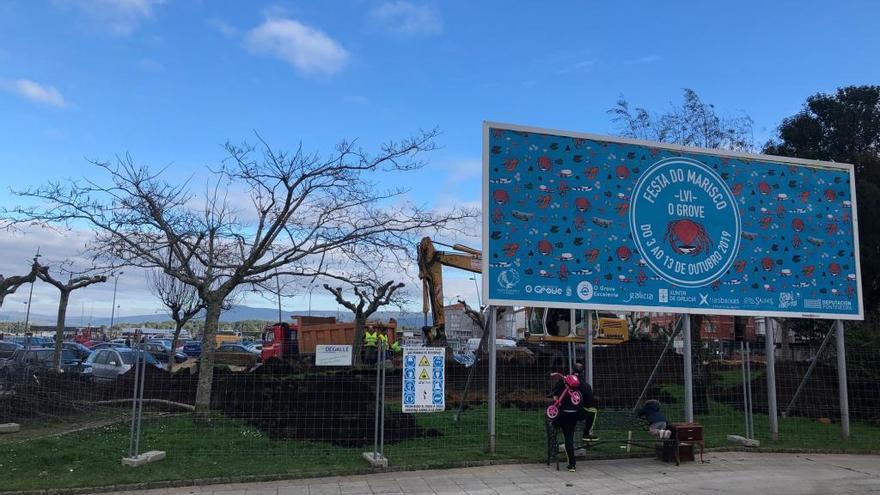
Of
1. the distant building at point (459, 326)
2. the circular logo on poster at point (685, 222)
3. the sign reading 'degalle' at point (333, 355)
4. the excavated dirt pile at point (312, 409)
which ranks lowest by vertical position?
the excavated dirt pile at point (312, 409)

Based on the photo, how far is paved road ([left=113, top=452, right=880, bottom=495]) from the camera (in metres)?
8.15

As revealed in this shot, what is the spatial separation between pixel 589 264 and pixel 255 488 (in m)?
6.26

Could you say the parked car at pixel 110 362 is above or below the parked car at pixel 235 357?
above

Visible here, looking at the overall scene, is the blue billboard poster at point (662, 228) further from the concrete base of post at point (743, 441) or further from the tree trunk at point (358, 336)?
the tree trunk at point (358, 336)

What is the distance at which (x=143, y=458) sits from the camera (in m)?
9.06

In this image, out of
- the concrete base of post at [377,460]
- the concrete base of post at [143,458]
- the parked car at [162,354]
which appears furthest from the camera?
the parked car at [162,354]

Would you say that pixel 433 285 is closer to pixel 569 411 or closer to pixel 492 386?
pixel 492 386

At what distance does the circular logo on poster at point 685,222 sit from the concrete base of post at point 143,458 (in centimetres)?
832

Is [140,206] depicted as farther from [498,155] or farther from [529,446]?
[529,446]

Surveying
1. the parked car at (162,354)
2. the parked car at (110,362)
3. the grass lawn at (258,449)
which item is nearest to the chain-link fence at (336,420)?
the grass lawn at (258,449)

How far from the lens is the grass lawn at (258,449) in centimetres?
868

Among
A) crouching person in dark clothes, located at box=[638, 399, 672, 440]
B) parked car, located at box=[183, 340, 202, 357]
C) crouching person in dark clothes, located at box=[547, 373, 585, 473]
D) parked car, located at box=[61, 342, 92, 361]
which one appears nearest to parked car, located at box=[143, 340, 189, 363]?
parked car, located at box=[61, 342, 92, 361]

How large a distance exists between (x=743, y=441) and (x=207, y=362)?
9.72 meters

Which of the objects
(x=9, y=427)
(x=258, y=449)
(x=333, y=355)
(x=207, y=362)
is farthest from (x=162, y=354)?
(x=333, y=355)
